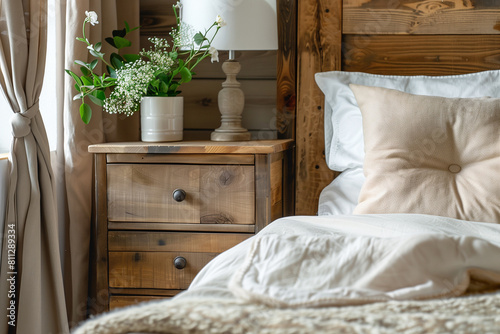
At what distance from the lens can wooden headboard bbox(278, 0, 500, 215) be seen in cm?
185

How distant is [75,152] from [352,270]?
3.97ft

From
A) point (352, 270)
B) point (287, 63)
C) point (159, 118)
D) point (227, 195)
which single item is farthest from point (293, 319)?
point (287, 63)

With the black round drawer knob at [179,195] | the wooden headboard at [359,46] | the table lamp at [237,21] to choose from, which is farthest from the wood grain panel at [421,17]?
the black round drawer knob at [179,195]

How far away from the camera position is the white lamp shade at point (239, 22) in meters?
1.69

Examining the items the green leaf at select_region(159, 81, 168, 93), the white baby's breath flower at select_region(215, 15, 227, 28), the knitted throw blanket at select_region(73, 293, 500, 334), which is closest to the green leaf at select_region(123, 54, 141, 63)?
the green leaf at select_region(159, 81, 168, 93)

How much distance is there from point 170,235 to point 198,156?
0.82 ft

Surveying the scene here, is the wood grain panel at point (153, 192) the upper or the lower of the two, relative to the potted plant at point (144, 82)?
lower

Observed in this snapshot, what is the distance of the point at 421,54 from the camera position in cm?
188

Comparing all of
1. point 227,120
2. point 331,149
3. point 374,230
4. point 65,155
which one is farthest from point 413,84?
point 65,155

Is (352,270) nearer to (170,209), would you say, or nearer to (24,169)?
(170,209)

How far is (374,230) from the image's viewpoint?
1055 mm

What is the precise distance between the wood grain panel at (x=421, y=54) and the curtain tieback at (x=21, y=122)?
1067 mm

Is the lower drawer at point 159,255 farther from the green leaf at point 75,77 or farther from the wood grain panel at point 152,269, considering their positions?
the green leaf at point 75,77

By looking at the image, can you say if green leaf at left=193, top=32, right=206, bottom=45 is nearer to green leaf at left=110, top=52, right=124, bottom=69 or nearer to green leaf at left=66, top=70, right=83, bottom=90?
green leaf at left=110, top=52, right=124, bottom=69
